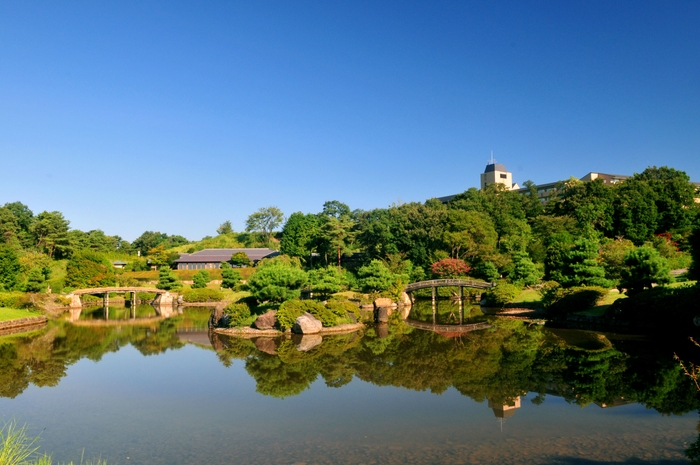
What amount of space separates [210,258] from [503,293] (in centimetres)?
4220

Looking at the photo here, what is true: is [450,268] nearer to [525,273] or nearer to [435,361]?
[525,273]

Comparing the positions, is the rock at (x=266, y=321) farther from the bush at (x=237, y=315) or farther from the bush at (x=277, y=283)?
the bush at (x=277, y=283)

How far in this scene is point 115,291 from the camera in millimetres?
46281

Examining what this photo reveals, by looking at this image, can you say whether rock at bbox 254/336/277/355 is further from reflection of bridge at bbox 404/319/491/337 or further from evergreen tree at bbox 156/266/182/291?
evergreen tree at bbox 156/266/182/291

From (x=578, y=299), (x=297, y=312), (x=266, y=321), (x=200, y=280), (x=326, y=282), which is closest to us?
(x=297, y=312)

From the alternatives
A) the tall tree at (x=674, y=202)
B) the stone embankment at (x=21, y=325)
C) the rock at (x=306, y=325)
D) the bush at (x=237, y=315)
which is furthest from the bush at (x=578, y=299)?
the stone embankment at (x=21, y=325)

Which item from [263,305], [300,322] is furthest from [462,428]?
[263,305]

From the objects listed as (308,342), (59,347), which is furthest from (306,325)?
(59,347)

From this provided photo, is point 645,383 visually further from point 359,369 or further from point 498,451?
point 359,369

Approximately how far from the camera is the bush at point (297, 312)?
2491 centimetres

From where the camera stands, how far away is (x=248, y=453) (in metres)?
9.44

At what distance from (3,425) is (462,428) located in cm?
1053

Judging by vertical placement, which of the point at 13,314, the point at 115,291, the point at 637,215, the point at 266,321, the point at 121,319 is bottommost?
the point at 121,319

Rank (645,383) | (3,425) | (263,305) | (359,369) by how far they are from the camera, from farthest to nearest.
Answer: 1. (263,305)
2. (359,369)
3. (645,383)
4. (3,425)
